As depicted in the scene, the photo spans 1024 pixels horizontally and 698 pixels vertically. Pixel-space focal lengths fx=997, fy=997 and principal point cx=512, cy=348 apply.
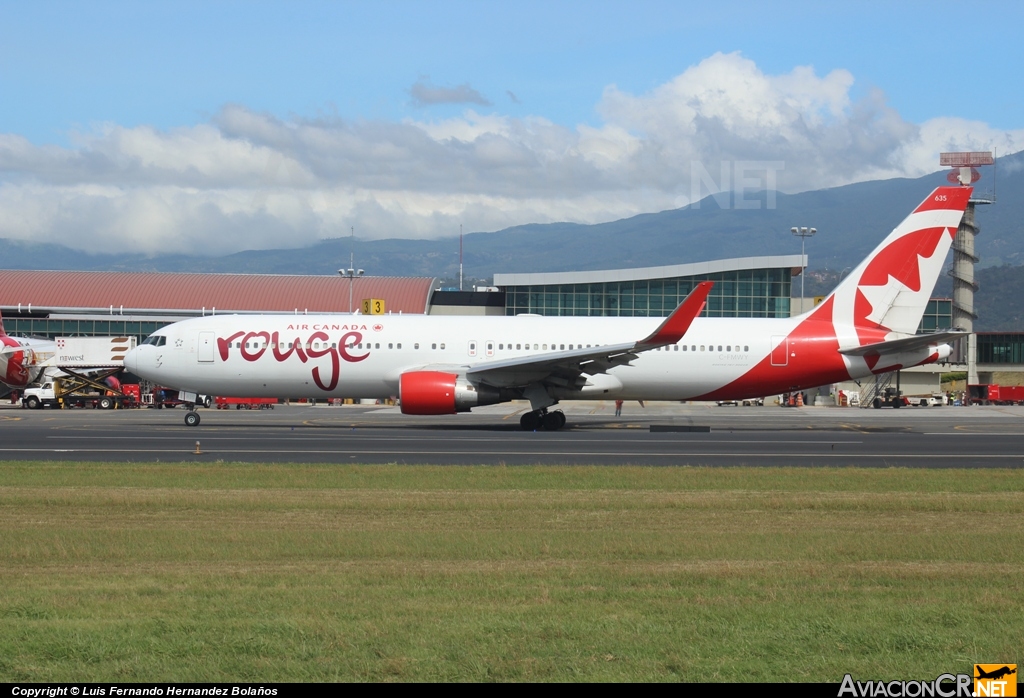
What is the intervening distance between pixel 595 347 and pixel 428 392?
546 cm

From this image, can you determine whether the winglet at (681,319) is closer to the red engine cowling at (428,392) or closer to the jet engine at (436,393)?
the jet engine at (436,393)

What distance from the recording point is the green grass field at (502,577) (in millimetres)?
6621

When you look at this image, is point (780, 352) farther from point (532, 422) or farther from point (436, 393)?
point (436, 393)

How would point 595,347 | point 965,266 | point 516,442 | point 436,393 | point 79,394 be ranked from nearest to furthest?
point 516,442 → point 436,393 → point 595,347 → point 79,394 → point 965,266

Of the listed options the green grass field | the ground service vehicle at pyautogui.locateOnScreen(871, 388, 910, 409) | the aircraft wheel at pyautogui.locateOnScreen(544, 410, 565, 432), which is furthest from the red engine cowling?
the ground service vehicle at pyautogui.locateOnScreen(871, 388, 910, 409)

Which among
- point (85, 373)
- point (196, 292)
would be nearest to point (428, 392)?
point (85, 373)

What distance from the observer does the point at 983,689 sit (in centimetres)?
600

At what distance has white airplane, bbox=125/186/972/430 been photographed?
32.0 m

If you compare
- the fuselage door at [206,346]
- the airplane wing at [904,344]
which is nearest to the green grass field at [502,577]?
the airplane wing at [904,344]

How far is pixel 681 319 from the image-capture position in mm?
27984

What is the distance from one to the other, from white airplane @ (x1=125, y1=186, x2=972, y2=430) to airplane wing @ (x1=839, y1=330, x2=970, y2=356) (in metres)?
0.05

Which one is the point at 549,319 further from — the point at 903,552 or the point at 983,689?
the point at 983,689

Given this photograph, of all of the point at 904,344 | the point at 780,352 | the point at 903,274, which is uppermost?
the point at 903,274

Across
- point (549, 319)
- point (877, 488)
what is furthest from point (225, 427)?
point (877, 488)
